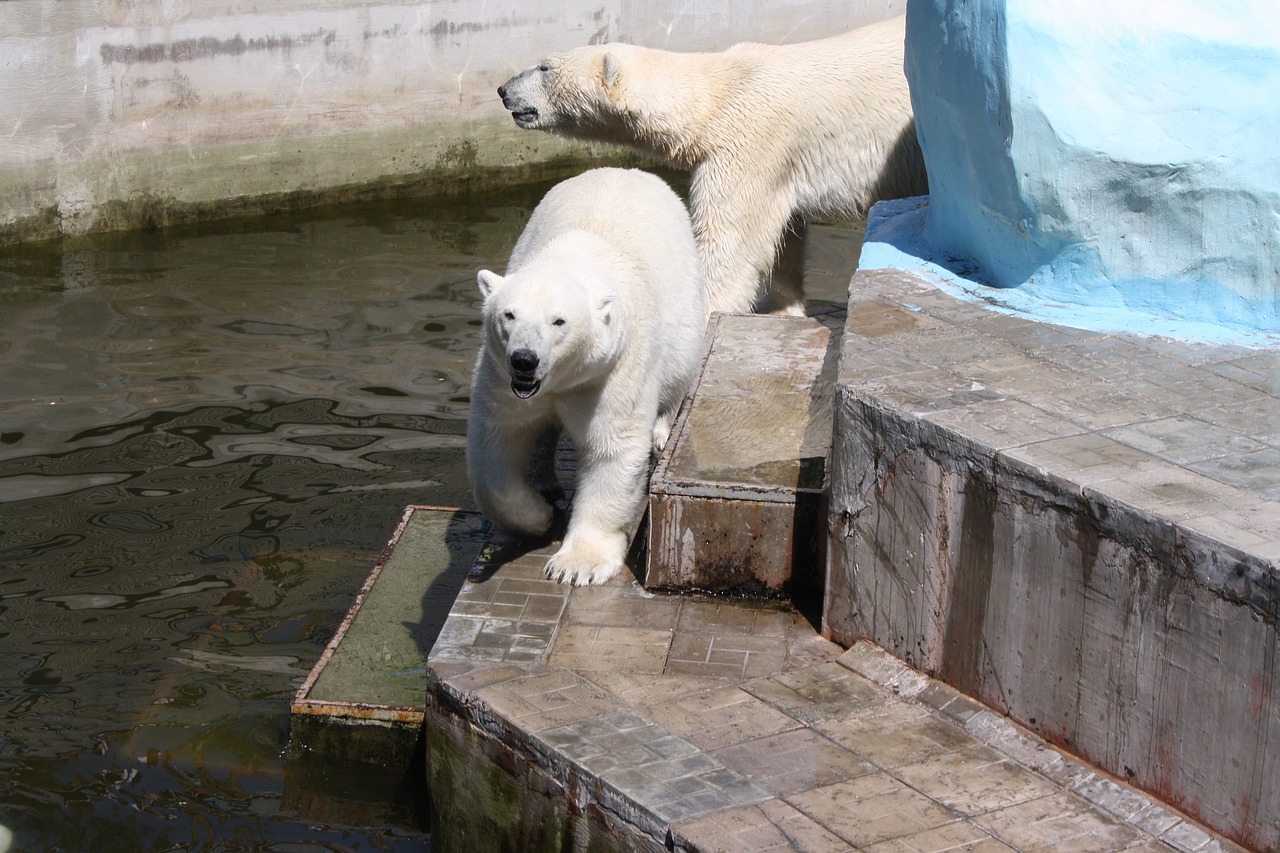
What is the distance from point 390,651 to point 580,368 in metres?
0.99

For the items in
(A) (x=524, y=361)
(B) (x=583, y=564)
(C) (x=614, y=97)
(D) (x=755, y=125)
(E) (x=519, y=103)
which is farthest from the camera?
(E) (x=519, y=103)

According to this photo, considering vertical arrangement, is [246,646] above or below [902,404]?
below

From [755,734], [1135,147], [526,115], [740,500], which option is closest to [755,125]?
[526,115]

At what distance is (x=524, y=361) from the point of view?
3629 mm

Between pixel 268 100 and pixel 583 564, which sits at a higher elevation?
pixel 268 100

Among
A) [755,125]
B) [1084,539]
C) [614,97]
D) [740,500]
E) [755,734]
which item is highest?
[614,97]

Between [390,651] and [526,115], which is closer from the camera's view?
[390,651]

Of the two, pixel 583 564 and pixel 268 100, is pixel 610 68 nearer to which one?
pixel 583 564

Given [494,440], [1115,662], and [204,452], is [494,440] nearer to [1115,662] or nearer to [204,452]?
[1115,662]

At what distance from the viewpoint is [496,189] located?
1039 centimetres

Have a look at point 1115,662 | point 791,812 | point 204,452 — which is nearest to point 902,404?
point 1115,662

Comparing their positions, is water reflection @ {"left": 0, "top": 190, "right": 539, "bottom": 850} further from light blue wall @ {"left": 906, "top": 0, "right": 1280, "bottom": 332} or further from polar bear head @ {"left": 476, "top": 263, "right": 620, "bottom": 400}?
light blue wall @ {"left": 906, "top": 0, "right": 1280, "bottom": 332}

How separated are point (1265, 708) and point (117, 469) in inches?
179

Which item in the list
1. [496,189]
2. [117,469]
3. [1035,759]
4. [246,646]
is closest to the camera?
[1035,759]
